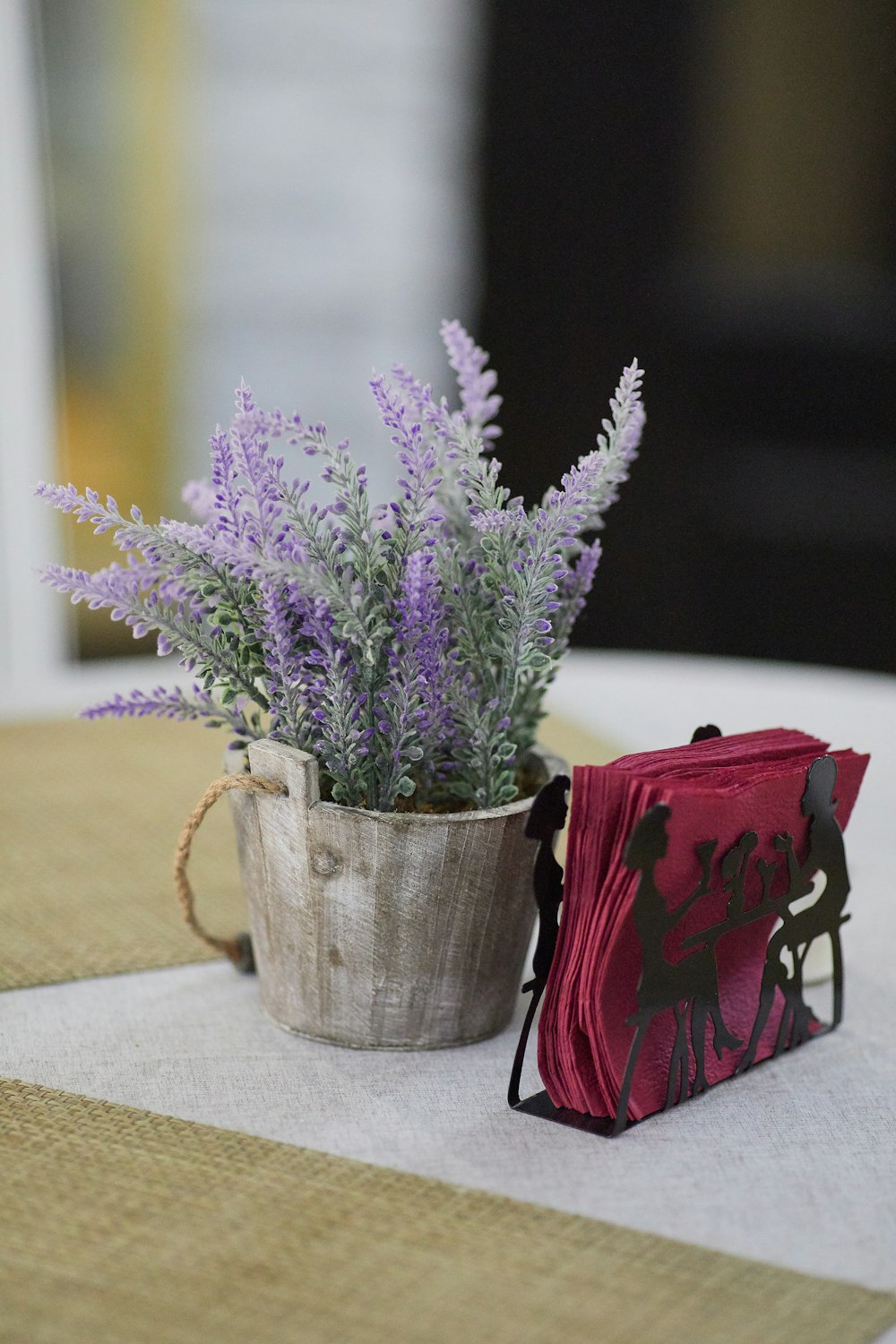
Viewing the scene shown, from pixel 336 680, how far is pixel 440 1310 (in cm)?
28

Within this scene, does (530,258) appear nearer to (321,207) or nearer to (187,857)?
(321,207)

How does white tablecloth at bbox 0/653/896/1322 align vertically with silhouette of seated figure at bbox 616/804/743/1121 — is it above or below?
below

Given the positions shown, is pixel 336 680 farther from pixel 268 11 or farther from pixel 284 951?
pixel 268 11

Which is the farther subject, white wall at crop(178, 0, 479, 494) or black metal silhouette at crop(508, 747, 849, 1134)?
white wall at crop(178, 0, 479, 494)

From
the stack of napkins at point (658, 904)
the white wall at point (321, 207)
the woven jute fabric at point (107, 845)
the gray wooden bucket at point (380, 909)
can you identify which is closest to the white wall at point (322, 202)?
the white wall at point (321, 207)

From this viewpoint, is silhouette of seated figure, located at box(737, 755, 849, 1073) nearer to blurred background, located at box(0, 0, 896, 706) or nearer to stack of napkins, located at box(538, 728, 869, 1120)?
stack of napkins, located at box(538, 728, 869, 1120)

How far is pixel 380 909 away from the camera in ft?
2.24

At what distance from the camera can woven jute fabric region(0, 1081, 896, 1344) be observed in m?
0.48

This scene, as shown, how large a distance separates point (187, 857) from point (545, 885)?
232 millimetres

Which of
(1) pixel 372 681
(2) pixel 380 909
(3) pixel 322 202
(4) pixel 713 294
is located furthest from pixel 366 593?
(3) pixel 322 202

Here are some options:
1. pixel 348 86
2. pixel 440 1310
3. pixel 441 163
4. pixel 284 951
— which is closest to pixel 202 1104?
pixel 284 951

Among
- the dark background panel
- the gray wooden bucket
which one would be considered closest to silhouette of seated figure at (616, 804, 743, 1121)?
the gray wooden bucket

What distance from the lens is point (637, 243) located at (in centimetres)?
251

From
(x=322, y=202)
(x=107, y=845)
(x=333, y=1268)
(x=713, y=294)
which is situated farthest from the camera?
(x=322, y=202)
